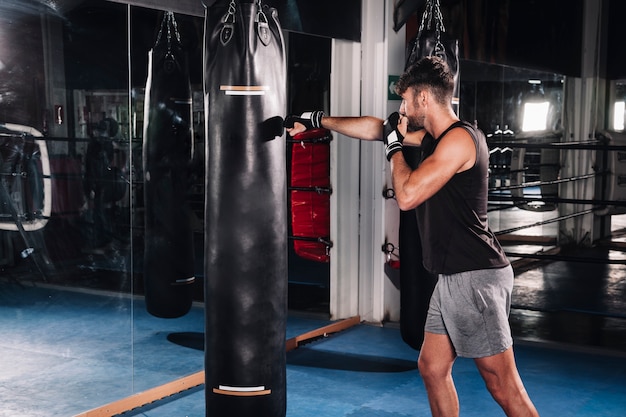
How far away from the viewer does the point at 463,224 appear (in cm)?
274

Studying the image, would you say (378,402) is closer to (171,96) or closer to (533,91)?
(171,96)

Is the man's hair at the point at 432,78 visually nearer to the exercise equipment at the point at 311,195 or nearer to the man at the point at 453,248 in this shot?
the man at the point at 453,248

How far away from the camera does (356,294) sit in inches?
213

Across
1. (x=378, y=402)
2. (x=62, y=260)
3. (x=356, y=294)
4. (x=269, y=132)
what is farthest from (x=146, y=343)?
(x=356, y=294)

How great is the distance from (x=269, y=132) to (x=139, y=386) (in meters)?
1.46

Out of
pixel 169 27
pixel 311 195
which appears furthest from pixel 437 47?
pixel 311 195

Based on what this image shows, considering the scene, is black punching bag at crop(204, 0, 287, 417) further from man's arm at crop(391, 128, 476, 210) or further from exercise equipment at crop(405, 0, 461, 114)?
exercise equipment at crop(405, 0, 461, 114)

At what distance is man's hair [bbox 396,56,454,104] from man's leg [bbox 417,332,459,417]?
79 cm

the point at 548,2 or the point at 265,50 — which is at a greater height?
the point at 548,2

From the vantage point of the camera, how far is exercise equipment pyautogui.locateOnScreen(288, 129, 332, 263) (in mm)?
5301

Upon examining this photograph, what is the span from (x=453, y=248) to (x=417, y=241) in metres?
1.56

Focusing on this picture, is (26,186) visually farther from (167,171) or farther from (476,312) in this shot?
(476,312)

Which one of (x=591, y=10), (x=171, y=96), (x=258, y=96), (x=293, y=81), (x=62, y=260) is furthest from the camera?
(x=591, y=10)

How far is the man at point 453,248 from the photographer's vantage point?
266 centimetres
